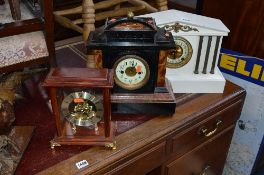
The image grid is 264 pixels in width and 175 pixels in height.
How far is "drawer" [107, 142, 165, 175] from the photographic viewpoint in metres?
0.96

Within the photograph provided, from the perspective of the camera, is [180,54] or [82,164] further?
[180,54]

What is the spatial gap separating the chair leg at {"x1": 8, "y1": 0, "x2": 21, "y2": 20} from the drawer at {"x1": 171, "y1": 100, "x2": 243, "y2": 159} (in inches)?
27.9

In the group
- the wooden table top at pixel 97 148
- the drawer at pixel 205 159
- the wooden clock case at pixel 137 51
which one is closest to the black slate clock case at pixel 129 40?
the wooden clock case at pixel 137 51

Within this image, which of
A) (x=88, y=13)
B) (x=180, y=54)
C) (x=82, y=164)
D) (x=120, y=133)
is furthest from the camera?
(x=88, y=13)

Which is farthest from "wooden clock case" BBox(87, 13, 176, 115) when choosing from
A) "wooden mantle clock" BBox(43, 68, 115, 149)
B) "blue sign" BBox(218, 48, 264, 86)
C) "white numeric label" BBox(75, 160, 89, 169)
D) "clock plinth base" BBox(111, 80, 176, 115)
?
"blue sign" BBox(218, 48, 264, 86)

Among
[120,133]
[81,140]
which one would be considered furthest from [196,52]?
[81,140]

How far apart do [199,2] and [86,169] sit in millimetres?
1103

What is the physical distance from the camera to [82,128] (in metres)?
0.96

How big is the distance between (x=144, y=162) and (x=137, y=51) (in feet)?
1.24

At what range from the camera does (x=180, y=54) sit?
113 centimetres

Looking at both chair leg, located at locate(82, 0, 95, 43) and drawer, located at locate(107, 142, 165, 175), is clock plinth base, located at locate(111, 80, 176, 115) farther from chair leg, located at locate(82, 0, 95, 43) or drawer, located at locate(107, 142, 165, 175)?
chair leg, located at locate(82, 0, 95, 43)

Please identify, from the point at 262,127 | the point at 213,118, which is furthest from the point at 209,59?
the point at 262,127

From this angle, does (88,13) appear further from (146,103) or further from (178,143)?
(178,143)

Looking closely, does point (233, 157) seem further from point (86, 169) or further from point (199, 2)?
point (86, 169)
